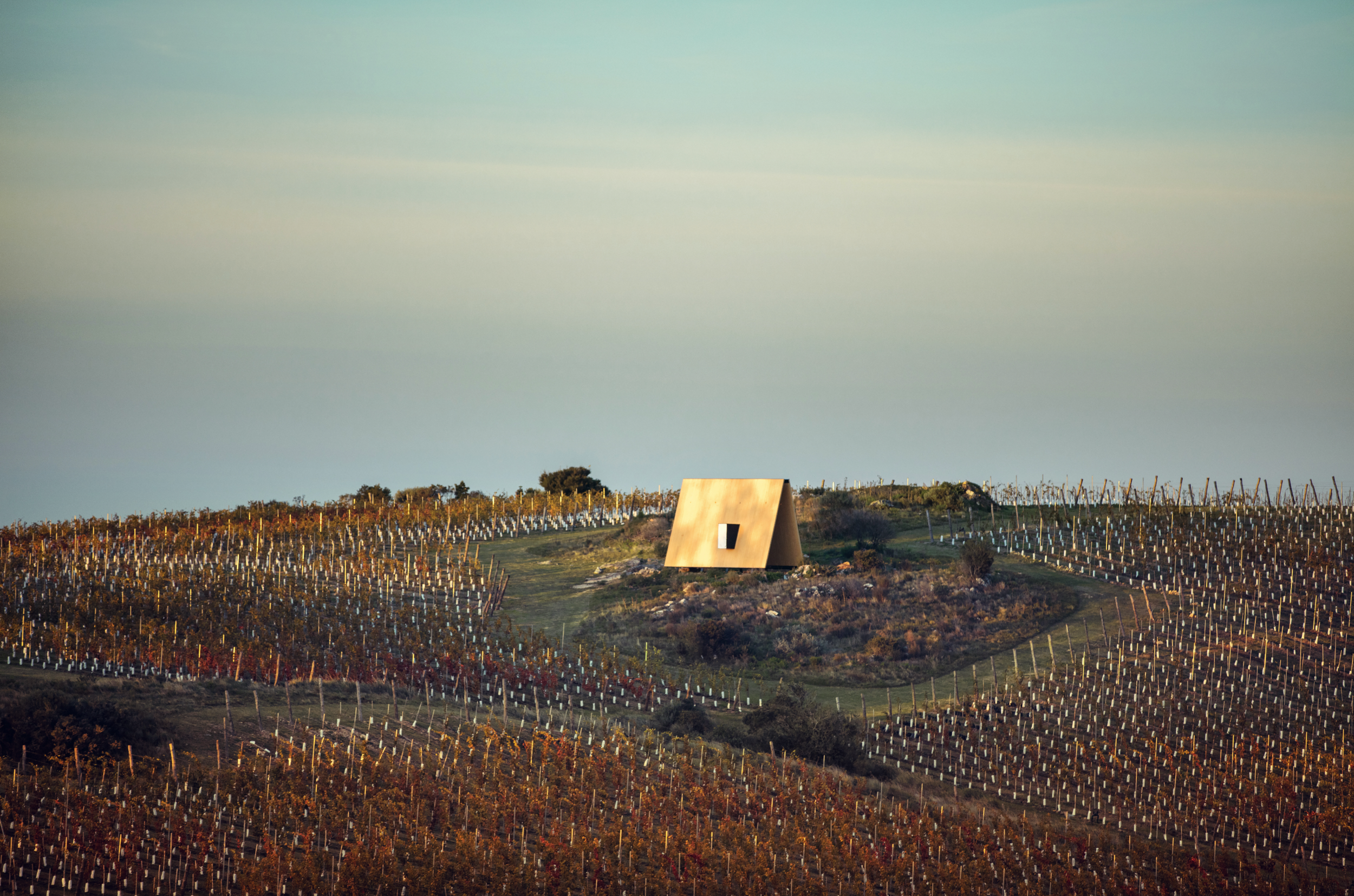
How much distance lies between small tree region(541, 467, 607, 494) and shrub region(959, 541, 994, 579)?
17450 mm

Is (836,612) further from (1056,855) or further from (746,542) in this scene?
(1056,855)

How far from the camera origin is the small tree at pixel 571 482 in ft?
141

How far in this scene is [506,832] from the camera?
1478 centimetres

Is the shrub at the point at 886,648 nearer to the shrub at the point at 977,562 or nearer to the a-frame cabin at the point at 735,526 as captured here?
the shrub at the point at 977,562

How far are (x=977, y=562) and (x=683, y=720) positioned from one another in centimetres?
1061

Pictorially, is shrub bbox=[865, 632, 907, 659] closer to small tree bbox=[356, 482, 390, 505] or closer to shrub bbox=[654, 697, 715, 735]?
shrub bbox=[654, 697, 715, 735]

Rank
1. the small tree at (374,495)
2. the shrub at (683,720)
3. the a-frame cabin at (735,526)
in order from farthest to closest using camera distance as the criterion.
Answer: the small tree at (374,495), the a-frame cabin at (735,526), the shrub at (683,720)

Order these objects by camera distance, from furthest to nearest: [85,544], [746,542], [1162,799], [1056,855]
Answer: [85,544]
[746,542]
[1162,799]
[1056,855]

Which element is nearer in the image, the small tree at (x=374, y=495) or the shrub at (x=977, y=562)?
the shrub at (x=977, y=562)

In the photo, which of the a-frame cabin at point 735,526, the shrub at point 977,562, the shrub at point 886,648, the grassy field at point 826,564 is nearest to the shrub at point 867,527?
the grassy field at point 826,564

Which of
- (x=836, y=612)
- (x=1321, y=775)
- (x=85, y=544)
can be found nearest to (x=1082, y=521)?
(x=836, y=612)

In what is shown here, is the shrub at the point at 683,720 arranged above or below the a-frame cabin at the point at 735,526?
below

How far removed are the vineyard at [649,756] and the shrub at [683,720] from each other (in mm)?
411

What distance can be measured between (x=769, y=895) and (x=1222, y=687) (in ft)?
38.8
